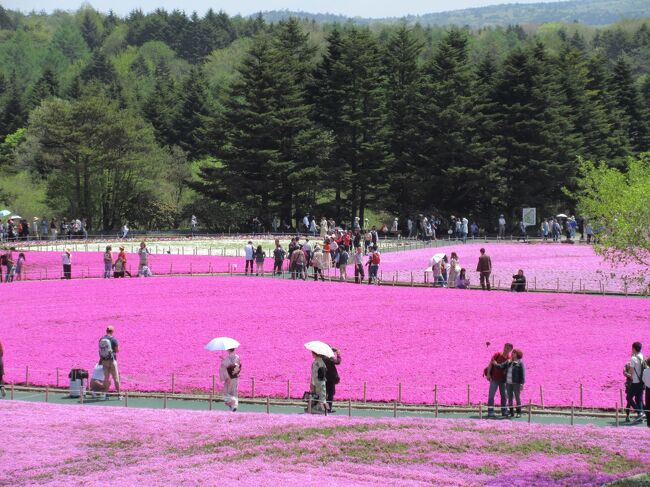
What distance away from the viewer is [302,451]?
1986 cm

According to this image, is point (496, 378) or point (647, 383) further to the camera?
point (496, 378)

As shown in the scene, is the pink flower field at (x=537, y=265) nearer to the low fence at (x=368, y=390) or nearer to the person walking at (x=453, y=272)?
the person walking at (x=453, y=272)

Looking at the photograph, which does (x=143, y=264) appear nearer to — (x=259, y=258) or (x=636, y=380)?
(x=259, y=258)

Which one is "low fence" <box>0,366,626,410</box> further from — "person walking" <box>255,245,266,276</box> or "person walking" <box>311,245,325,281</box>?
"person walking" <box>255,245,266,276</box>

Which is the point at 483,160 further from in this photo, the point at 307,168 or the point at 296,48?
the point at 296,48

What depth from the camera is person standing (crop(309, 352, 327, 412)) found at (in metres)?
24.8

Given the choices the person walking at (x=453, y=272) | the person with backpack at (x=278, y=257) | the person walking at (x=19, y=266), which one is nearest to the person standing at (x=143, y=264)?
the person walking at (x=19, y=266)

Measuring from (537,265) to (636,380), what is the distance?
32570 mm

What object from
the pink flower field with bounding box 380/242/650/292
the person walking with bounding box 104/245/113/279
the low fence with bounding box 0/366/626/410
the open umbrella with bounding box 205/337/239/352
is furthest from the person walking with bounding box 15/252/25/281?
the open umbrella with bounding box 205/337/239/352

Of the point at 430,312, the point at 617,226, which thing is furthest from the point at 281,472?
the point at 617,226

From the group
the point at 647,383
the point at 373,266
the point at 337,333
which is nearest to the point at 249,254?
the point at 373,266

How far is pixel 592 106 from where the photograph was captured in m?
98.8

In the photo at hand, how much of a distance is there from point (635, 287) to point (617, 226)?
8696 millimetres

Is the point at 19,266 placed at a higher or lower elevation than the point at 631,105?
lower
